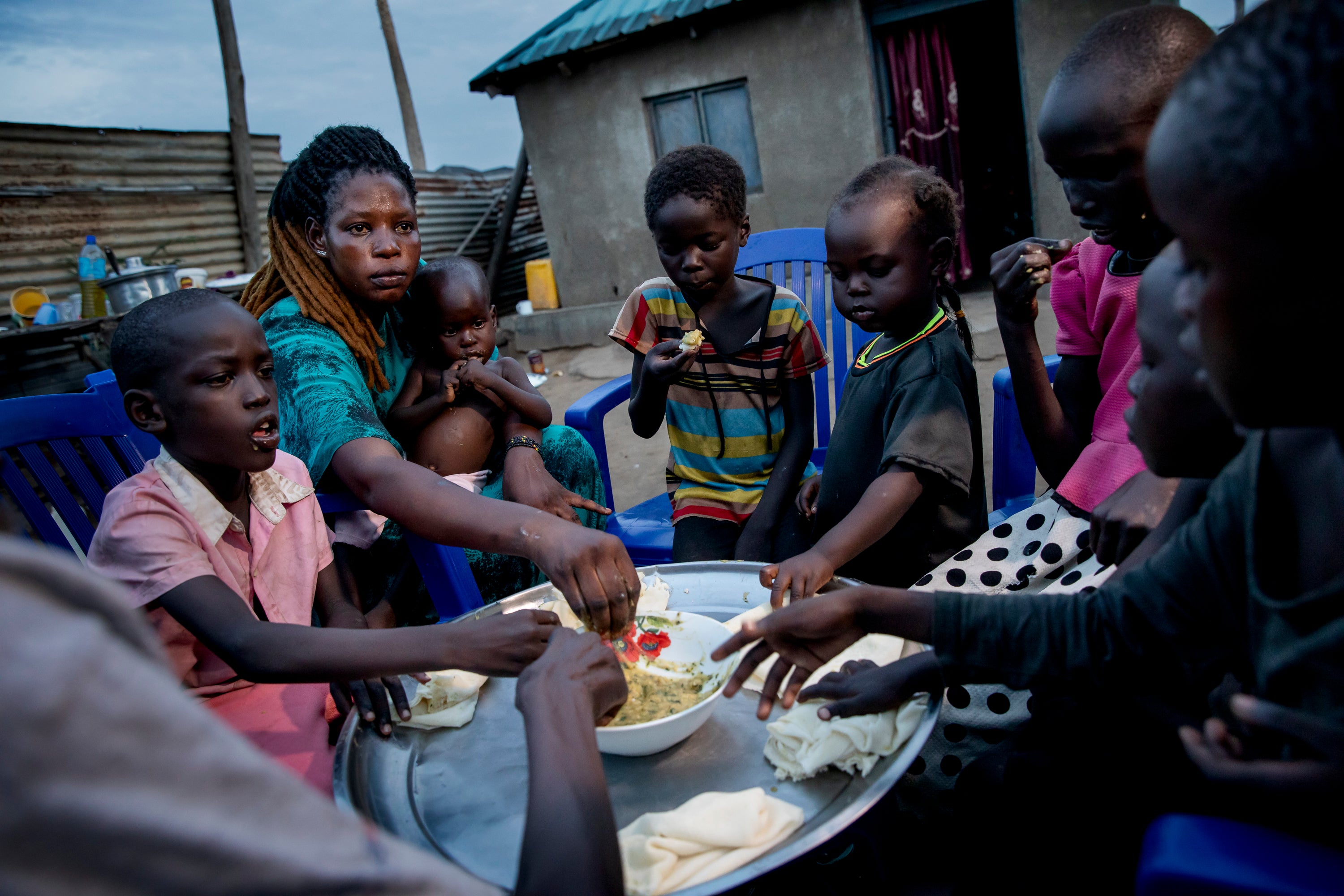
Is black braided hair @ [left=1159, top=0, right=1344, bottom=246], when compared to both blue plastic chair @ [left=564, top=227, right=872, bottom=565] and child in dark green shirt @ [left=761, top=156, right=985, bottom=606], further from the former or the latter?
blue plastic chair @ [left=564, top=227, right=872, bottom=565]

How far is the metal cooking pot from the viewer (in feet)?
24.8

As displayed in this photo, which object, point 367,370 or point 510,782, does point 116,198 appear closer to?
point 367,370

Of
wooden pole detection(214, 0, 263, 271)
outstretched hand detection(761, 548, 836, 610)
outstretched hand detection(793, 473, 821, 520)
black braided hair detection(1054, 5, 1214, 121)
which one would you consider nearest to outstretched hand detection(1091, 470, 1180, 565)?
outstretched hand detection(761, 548, 836, 610)

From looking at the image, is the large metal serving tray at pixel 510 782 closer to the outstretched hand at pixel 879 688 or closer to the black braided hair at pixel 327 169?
the outstretched hand at pixel 879 688

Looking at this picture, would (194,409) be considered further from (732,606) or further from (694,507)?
(694,507)

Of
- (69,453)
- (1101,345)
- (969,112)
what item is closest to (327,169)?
(69,453)

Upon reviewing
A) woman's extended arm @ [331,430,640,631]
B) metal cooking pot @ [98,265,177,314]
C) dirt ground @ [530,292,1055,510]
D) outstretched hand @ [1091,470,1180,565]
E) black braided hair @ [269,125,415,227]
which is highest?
metal cooking pot @ [98,265,177,314]

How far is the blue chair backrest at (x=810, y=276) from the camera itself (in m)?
3.27

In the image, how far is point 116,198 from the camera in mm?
8594

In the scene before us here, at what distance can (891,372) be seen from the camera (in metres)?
2.27

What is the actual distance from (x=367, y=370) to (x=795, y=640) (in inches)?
66.7

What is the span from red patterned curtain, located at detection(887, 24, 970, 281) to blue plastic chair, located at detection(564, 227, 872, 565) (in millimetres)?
4979

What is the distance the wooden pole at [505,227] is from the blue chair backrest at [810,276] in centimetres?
741

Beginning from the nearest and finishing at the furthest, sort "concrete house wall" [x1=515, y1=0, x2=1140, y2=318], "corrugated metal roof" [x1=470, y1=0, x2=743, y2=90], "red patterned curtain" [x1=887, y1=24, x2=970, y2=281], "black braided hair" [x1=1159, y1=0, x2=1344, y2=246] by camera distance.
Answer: "black braided hair" [x1=1159, y1=0, x2=1344, y2=246] < "concrete house wall" [x1=515, y1=0, x2=1140, y2=318] < "corrugated metal roof" [x1=470, y1=0, x2=743, y2=90] < "red patterned curtain" [x1=887, y1=24, x2=970, y2=281]
